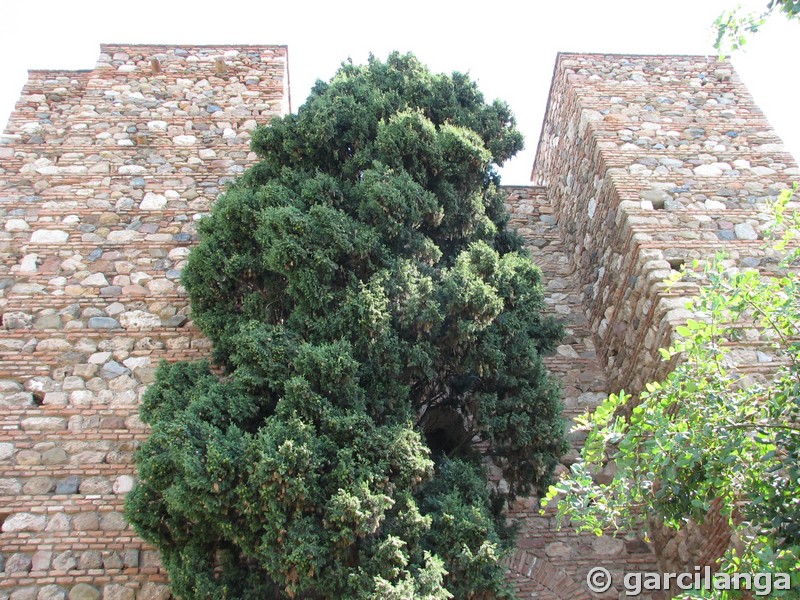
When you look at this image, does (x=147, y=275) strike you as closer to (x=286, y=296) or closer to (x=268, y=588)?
(x=286, y=296)

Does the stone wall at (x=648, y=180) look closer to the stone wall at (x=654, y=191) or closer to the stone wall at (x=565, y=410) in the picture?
the stone wall at (x=654, y=191)

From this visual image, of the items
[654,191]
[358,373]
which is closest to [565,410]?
[654,191]

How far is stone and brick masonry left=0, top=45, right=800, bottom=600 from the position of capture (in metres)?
5.66

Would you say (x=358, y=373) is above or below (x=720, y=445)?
above

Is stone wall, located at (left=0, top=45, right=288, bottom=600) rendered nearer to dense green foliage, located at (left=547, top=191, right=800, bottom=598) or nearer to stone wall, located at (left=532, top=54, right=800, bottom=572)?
dense green foliage, located at (left=547, top=191, right=800, bottom=598)

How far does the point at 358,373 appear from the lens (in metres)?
5.21

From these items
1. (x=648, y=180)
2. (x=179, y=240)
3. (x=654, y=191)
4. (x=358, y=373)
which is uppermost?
(x=648, y=180)

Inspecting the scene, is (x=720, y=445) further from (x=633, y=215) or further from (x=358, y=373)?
(x=633, y=215)

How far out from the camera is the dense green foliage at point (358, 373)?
4555 mm

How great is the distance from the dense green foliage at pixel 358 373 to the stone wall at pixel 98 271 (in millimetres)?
650

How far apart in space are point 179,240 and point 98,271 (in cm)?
72

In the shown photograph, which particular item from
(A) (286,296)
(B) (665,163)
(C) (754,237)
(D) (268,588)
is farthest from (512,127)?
(D) (268,588)

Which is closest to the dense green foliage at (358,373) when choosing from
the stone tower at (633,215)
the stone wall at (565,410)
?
the stone wall at (565,410)

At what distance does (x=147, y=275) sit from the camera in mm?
7055
